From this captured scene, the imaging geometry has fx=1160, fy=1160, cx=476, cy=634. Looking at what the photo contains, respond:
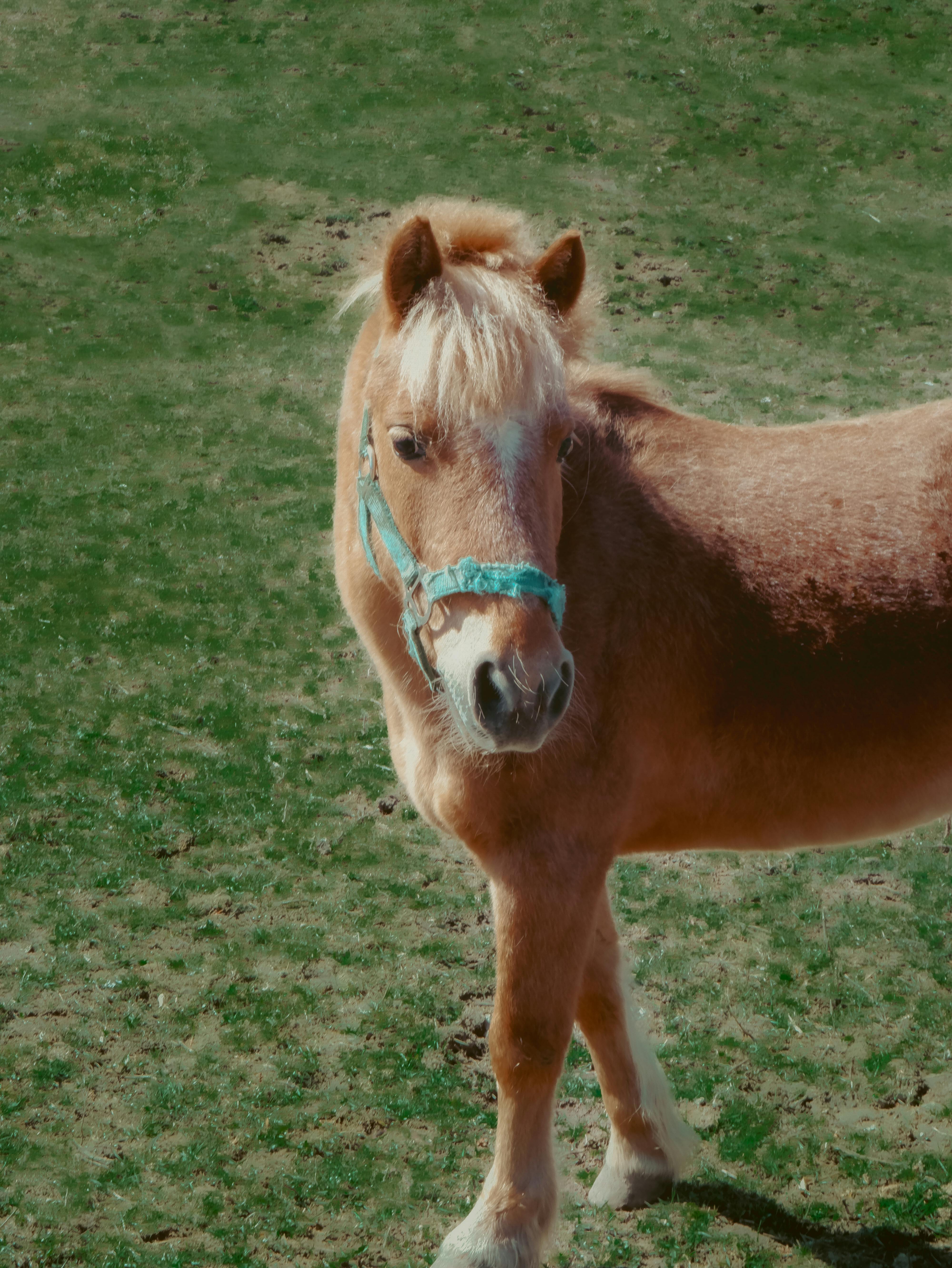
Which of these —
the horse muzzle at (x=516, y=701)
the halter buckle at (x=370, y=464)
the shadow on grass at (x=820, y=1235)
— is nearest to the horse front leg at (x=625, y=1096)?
the shadow on grass at (x=820, y=1235)

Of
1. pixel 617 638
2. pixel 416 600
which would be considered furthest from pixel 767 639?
pixel 416 600

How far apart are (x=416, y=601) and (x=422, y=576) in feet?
0.29

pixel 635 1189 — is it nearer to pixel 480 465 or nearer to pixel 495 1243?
pixel 495 1243

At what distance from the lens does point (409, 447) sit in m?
2.68

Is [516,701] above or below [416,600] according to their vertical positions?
below

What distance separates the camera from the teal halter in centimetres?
251

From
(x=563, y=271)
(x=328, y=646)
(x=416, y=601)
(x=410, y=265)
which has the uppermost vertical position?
(x=328, y=646)

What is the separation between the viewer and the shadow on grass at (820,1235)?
3.37 m

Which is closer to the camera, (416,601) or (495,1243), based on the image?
(416,601)

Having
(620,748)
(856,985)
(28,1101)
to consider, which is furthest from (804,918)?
(28,1101)

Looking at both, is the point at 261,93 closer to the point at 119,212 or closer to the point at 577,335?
the point at 119,212

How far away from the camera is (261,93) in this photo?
13.0m

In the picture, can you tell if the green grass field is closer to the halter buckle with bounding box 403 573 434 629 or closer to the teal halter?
the teal halter

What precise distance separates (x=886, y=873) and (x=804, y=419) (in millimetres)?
4458
